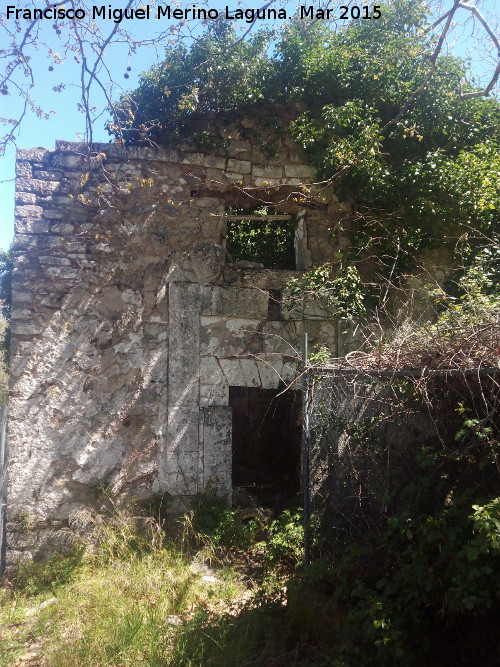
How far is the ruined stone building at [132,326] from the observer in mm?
5047

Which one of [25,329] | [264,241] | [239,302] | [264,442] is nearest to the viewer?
[25,329]

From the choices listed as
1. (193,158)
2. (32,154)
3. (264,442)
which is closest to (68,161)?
(32,154)

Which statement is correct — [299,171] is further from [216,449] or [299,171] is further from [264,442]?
[264,442]

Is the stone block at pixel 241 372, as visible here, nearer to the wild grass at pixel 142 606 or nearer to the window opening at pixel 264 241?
the wild grass at pixel 142 606

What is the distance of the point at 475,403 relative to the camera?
3.16m

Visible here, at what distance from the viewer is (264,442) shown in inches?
329

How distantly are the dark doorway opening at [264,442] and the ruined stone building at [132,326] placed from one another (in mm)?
2198

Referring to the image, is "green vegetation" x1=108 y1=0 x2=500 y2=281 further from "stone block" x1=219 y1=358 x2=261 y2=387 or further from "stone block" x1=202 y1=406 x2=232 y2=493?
"stone block" x1=202 y1=406 x2=232 y2=493

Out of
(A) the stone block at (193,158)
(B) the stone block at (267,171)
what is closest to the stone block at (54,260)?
(A) the stone block at (193,158)

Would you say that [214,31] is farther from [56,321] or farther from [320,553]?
[320,553]

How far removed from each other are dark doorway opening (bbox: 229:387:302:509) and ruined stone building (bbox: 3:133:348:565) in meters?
2.20

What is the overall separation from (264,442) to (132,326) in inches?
146

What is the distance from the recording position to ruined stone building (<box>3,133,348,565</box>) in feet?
16.6

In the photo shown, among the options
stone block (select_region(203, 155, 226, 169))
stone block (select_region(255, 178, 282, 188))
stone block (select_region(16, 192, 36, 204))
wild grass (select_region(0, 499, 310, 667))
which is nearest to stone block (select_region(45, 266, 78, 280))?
stone block (select_region(16, 192, 36, 204))
